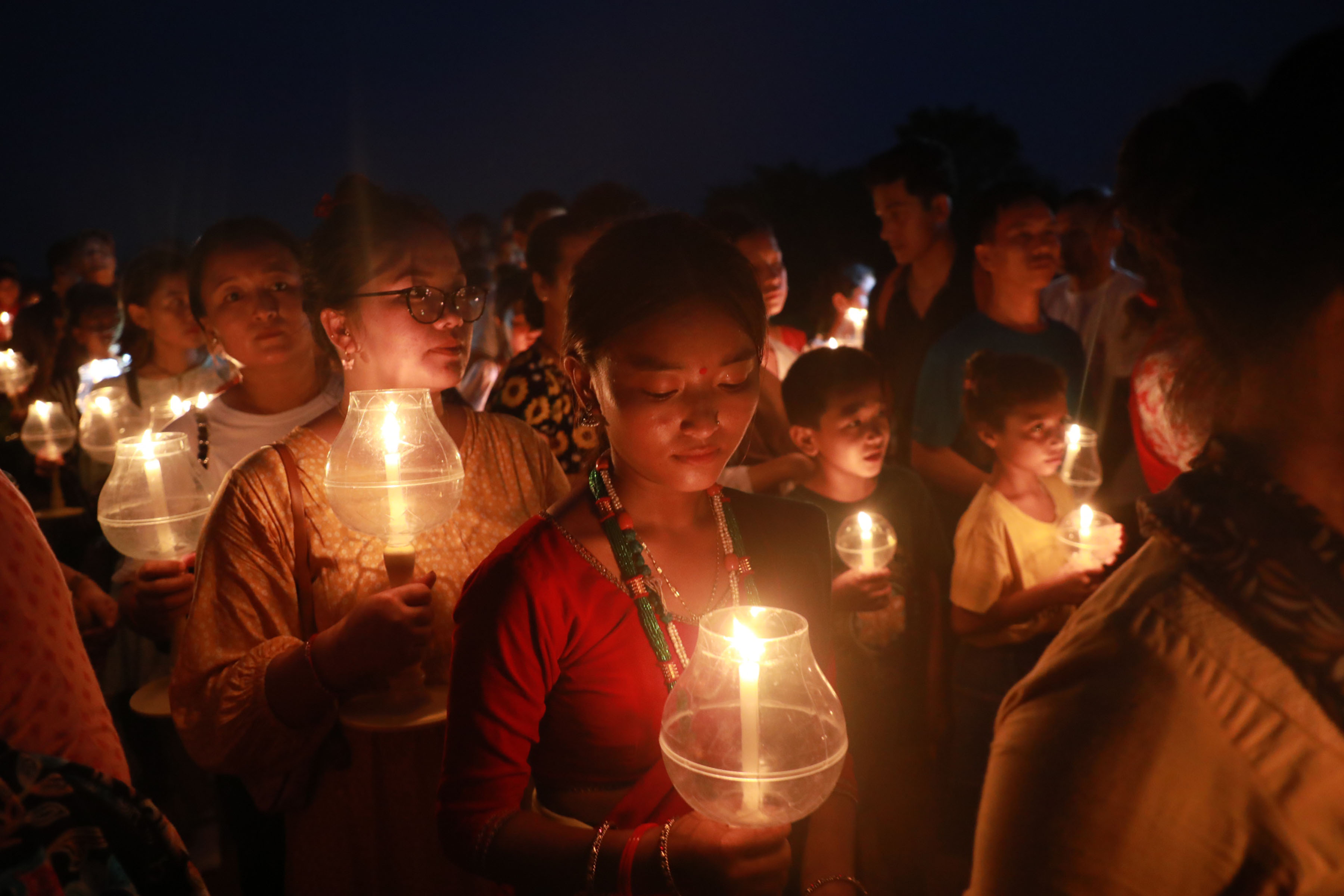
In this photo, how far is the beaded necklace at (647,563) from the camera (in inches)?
66.5

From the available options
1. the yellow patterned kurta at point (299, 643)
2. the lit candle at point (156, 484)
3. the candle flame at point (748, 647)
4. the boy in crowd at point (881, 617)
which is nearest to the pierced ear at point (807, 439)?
the boy in crowd at point (881, 617)

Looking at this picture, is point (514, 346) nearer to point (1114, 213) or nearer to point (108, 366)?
point (108, 366)

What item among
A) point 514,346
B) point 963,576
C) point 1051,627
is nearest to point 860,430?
point 963,576

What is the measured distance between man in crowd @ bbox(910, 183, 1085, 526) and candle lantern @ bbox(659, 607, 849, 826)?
322 cm

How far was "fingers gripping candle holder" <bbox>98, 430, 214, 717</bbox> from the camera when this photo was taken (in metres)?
2.40

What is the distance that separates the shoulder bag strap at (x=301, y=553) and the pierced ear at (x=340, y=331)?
1.13 ft

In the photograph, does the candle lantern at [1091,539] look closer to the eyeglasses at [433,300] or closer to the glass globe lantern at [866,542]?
the glass globe lantern at [866,542]

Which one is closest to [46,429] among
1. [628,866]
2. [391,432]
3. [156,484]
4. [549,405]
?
[156,484]

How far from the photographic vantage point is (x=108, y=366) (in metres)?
6.07

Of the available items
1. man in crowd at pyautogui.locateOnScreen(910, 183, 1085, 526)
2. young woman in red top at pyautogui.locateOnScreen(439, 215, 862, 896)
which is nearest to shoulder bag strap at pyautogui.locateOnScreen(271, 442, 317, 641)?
young woman in red top at pyautogui.locateOnScreen(439, 215, 862, 896)

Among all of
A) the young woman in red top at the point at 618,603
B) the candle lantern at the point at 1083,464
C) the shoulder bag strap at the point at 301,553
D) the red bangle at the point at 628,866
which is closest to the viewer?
the red bangle at the point at 628,866

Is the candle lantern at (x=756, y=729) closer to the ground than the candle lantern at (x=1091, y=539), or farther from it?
farther from it

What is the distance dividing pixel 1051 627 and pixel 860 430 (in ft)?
3.73

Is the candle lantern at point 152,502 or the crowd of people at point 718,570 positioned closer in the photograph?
the crowd of people at point 718,570
